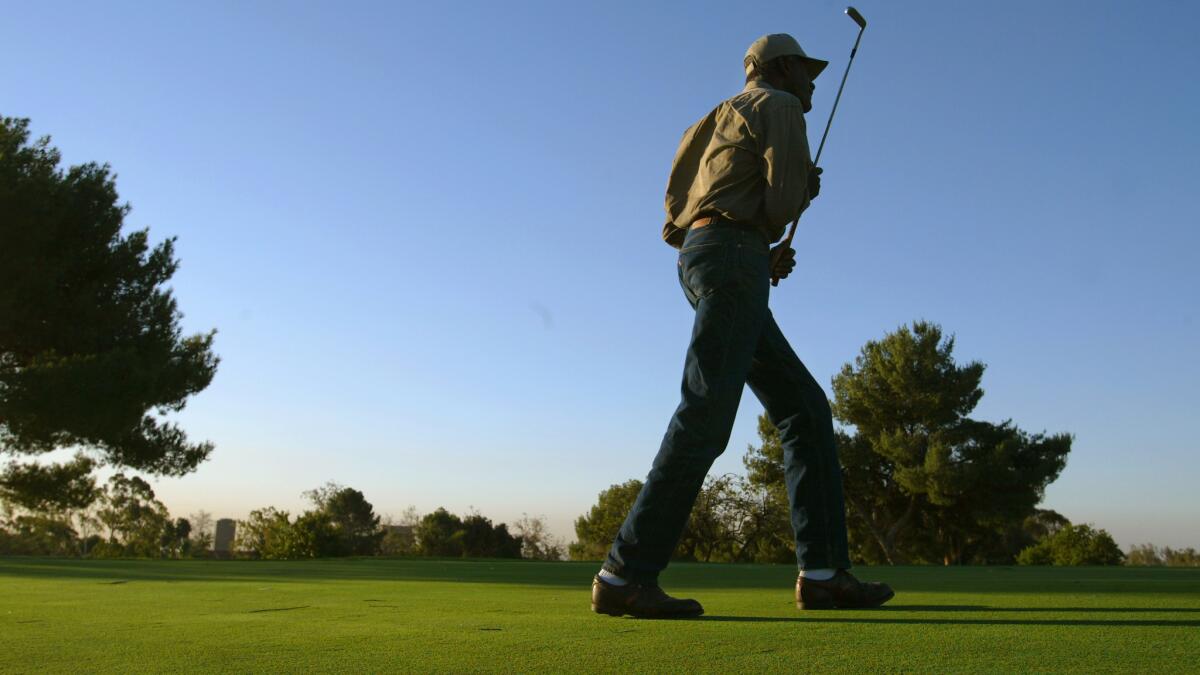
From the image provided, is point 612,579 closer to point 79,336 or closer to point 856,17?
point 856,17

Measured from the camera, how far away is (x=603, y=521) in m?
43.5

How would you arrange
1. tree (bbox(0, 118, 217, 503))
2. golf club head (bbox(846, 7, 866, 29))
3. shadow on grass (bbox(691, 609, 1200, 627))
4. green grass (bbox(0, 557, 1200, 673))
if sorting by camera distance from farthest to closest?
tree (bbox(0, 118, 217, 503)) → golf club head (bbox(846, 7, 866, 29)) → shadow on grass (bbox(691, 609, 1200, 627)) → green grass (bbox(0, 557, 1200, 673))

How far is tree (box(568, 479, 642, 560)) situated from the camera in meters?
41.9

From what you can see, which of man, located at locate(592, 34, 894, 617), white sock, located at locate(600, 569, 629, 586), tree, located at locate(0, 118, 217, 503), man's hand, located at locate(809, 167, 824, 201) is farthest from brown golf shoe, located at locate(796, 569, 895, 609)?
tree, located at locate(0, 118, 217, 503)

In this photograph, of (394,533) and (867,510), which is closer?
(867,510)

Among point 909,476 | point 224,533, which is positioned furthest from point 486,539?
point 224,533

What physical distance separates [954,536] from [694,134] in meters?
35.0

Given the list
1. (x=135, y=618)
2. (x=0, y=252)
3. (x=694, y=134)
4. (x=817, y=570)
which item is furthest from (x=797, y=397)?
(x=0, y=252)

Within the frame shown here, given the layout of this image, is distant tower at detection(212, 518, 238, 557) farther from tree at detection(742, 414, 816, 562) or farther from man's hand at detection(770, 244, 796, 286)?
man's hand at detection(770, 244, 796, 286)

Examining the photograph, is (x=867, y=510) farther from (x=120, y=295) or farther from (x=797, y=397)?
(x=797, y=397)

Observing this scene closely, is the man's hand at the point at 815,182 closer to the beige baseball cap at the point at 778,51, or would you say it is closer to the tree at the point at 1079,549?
the beige baseball cap at the point at 778,51

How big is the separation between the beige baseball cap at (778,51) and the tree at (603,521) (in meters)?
38.0

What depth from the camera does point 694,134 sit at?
3.47 m

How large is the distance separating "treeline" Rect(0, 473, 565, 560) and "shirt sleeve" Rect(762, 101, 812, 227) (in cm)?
1990
